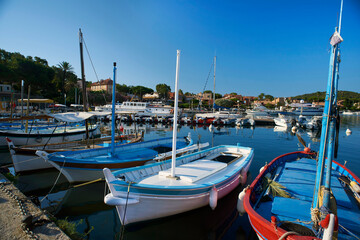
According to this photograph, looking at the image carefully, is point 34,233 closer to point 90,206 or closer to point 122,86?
point 90,206

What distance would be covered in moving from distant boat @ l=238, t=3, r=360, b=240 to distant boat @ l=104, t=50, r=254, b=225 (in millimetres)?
1325

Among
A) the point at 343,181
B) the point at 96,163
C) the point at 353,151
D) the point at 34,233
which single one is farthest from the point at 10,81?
the point at 353,151

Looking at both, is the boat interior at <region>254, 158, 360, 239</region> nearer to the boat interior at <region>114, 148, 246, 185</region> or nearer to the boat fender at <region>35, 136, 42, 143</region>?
the boat interior at <region>114, 148, 246, 185</region>

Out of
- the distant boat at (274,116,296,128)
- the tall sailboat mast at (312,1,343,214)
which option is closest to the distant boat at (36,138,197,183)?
the tall sailboat mast at (312,1,343,214)

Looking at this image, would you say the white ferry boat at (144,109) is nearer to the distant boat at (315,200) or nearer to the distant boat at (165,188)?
the distant boat at (165,188)

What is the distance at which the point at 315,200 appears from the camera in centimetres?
490

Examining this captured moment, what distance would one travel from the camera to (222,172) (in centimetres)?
878

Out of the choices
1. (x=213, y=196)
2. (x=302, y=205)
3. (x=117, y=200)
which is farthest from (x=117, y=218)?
(x=302, y=205)

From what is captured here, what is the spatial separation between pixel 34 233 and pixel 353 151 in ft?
89.8

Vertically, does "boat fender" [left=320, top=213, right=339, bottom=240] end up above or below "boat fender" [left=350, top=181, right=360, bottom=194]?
above

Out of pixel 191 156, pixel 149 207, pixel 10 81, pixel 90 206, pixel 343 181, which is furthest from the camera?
pixel 10 81

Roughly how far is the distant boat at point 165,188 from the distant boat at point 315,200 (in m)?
1.33

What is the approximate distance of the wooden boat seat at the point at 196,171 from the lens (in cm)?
716

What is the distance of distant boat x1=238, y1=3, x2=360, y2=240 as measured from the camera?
4230 millimetres
